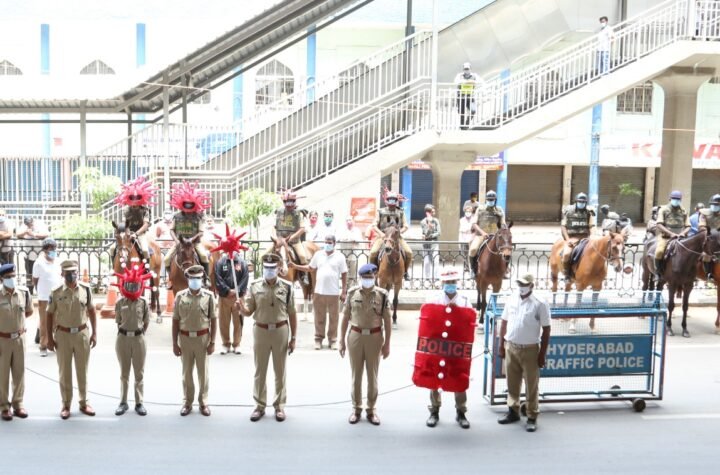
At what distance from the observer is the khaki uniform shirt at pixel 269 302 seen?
32.5ft

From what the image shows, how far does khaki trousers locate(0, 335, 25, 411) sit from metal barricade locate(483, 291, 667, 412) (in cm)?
560

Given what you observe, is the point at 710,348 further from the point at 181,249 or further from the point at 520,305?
the point at 181,249

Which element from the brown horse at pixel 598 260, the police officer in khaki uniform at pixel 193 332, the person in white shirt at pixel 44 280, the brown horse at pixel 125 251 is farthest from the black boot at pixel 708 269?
the person in white shirt at pixel 44 280

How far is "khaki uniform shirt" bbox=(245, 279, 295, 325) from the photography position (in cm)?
991

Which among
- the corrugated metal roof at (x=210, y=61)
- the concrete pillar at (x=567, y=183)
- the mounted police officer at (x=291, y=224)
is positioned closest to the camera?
the mounted police officer at (x=291, y=224)

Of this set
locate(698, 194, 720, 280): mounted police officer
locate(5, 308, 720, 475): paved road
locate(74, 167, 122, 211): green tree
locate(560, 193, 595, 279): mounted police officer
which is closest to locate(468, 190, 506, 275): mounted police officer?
locate(560, 193, 595, 279): mounted police officer

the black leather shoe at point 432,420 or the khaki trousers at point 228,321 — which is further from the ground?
the khaki trousers at point 228,321

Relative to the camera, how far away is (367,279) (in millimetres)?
9719

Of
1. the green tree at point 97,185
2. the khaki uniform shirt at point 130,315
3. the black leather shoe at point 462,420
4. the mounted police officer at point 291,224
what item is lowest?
the black leather shoe at point 462,420

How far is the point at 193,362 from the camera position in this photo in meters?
9.90

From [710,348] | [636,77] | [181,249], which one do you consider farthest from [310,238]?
[636,77]

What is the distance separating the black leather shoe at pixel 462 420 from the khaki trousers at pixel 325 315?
4.12 meters

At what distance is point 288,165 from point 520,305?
12170mm

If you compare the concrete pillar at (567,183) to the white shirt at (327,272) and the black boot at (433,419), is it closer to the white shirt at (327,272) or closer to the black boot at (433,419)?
the white shirt at (327,272)
